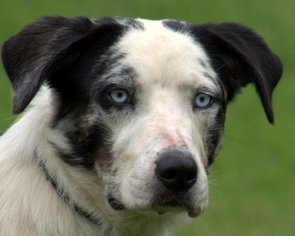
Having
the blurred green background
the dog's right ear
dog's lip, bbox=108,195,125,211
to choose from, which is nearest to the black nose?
dog's lip, bbox=108,195,125,211

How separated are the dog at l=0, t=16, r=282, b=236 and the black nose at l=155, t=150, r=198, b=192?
0.09 ft

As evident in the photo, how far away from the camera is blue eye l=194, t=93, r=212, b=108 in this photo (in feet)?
22.4

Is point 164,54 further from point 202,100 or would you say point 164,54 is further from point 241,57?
point 241,57

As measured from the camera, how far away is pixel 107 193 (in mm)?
6738

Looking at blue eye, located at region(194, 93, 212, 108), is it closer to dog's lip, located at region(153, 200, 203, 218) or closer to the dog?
the dog

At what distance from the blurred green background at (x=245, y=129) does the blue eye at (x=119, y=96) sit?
1.65 metres

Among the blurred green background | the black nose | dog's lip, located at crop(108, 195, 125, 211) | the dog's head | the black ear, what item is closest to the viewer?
the black nose

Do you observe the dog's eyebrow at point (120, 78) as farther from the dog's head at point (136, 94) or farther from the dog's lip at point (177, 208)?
the dog's lip at point (177, 208)

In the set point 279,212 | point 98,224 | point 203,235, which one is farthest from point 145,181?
point 279,212

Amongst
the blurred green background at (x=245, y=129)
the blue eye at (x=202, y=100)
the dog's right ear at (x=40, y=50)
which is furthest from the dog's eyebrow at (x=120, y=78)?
the blurred green background at (x=245, y=129)

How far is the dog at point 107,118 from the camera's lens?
656 cm

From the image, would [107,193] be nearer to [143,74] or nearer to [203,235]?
[143,74]

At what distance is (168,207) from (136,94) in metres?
0.62

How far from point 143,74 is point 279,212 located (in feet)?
19.0
